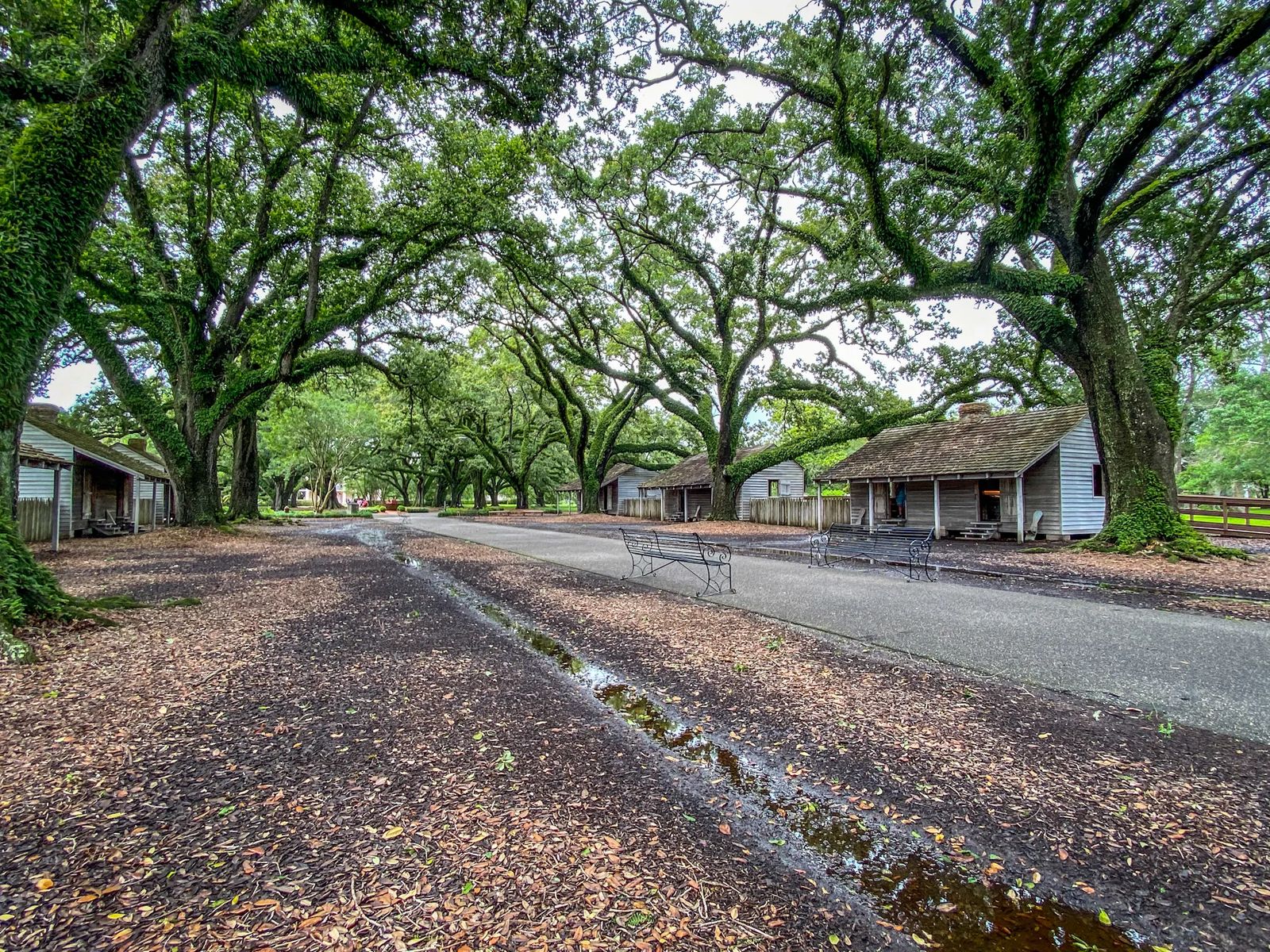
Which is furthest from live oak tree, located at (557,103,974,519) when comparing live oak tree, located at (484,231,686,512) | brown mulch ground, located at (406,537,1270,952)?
brown mulch ground, located at (406,537,1270,952)

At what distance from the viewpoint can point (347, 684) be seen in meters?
4.84

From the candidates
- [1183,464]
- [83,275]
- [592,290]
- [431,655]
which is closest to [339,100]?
[83,275]

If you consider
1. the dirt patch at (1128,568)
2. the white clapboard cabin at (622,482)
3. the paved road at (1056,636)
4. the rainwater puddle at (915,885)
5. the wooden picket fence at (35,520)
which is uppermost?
the white clapboard cabin at (622,482)

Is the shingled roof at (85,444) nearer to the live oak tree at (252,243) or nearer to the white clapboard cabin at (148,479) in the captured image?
the white clapboard cabin at (148,479)

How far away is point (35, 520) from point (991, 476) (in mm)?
29513

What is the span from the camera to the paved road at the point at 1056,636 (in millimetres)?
4480

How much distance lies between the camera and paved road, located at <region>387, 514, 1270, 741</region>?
448cm

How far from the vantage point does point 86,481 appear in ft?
72.4

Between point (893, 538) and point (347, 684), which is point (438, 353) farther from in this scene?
point (347, 684)

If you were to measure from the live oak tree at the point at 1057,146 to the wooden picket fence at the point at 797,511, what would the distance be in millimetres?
11668

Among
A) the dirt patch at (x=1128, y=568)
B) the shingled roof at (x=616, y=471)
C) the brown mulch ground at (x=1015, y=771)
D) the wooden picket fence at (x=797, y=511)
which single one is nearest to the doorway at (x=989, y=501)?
the wooden picket fence at (x=797, y=511)

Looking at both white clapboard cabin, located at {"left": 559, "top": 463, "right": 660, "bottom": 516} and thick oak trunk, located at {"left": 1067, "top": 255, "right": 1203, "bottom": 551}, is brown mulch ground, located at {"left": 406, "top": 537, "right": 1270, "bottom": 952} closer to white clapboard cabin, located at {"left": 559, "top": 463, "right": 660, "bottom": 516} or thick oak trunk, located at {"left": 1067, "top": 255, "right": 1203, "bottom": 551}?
thick oak trunk, located at {"left": 1067, "top": 255, "right": 1203, "bottom": 551}

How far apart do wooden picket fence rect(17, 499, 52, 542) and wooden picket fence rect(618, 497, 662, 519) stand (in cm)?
2758

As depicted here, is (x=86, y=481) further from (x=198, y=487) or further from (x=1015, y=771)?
(x=1015, y=771)
